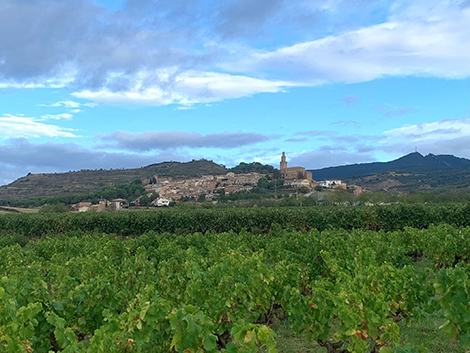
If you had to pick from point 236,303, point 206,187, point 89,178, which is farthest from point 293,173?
point 236,303

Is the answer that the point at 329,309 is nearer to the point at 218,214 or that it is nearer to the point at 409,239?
the point at 409,239

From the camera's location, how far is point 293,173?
10444cm

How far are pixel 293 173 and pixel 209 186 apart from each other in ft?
81.3

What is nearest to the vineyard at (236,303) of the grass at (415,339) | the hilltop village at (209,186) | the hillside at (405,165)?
the grass at (415,339)

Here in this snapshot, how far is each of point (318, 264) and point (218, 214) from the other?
18.4 m

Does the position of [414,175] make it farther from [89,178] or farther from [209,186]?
[89,178]

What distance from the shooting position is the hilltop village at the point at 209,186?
70438 millimetres

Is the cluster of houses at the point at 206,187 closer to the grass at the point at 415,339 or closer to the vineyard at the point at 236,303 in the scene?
the vineyard at the point at 236,303

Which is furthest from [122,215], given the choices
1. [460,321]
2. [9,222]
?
[460,321]

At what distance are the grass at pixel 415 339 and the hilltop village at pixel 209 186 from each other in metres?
56.0

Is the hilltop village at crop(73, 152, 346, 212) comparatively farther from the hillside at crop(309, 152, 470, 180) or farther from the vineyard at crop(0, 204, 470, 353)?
the vineyard at crop(0, 204, 470, 353)

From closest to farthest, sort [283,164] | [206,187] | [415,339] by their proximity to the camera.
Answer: [415,339]
[206,187]
[283,164]

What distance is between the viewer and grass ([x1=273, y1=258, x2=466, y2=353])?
6641 millimetres

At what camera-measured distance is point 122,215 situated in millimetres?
30203
